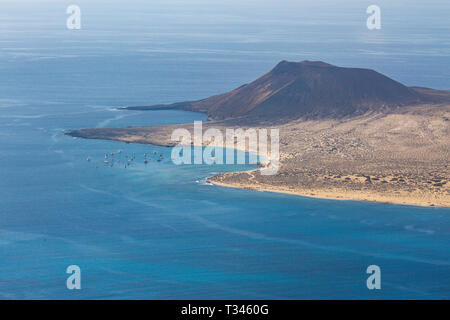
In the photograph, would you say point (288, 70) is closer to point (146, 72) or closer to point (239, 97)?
point (239, 97)

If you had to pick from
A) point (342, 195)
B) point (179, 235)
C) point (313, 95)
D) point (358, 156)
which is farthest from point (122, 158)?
point (313, 95)

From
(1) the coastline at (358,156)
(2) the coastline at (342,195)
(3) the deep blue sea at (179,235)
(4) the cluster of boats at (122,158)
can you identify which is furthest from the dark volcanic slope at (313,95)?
(2) the coastline at (342,195)

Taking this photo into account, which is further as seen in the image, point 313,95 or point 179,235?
point 313,95

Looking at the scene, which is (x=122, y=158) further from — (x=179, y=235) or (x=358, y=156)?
(x=179, y=235)

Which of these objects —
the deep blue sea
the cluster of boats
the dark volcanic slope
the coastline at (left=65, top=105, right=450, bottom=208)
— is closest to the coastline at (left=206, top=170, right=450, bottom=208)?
the coastline at (left=65, top=105, right=450, bottom=208)

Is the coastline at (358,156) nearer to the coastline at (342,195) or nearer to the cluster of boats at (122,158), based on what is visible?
the coastline at (342,195)
